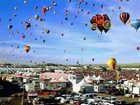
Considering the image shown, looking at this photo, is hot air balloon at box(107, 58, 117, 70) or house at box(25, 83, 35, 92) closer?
hot air balloon at box(107, 58, 117, 70)

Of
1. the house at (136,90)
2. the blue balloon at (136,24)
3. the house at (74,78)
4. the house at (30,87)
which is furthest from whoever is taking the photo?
the house at (74,78)

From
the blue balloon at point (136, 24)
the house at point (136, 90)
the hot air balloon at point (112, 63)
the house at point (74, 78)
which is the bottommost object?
the house at point (136, 90)

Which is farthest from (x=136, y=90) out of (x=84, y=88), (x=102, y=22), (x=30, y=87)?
(x=102, y=22)

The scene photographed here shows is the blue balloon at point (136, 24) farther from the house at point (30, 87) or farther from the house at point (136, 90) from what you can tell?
the house at point (30, 87)

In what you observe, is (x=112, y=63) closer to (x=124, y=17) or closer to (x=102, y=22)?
(x=102, y=22)

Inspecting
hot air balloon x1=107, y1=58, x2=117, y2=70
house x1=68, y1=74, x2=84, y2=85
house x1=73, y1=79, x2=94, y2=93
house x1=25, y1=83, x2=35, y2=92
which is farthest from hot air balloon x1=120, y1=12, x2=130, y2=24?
house x1=68, y1=74, x2=84, y2=85

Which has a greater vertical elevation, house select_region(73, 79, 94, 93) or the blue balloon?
the blue balloon

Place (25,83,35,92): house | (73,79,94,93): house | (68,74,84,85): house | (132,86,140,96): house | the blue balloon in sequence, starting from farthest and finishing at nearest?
1. (68,74,84,85): house
2. (25,83,35,92): house
3. (73,79,94,93): house
4. (132,86,140,96): house
5. the blue balloon

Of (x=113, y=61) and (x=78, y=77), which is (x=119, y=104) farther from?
(x=78, y=77)

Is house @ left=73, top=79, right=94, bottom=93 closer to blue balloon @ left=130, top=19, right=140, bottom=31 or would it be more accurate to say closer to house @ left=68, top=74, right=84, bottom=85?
house @ left=68, top=74, right=84, bottom=85

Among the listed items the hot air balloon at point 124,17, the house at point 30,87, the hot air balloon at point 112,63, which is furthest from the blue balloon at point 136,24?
the house at point 30,87

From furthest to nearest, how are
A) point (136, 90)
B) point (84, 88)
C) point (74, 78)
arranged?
point (74, 78) → point (84, 88) → point (136, 90)
